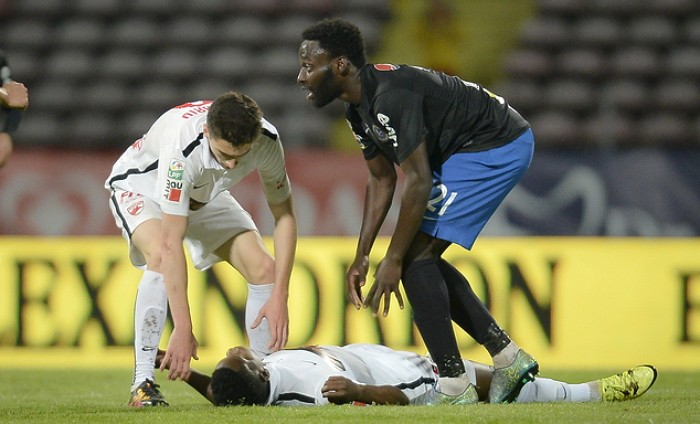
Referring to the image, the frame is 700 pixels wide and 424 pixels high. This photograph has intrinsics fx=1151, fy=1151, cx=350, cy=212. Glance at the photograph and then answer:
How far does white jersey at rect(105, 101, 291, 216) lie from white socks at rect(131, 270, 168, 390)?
0.43m

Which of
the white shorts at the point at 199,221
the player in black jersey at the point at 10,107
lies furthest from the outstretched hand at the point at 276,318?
the player in black jersey at the point at 10,107

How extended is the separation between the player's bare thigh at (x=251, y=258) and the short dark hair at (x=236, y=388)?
3.15 feet

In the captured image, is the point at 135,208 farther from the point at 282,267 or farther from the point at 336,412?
the point at 336,412

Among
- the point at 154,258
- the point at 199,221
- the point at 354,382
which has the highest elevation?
the point at 199,221

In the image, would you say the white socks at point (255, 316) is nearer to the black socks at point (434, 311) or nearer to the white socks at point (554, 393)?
the black socks at point (434, 311)

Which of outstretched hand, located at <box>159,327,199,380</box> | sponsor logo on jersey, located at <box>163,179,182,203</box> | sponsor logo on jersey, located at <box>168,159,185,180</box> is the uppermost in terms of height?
sponsor logo on jersey, located at <box>168,159,185,180</box>

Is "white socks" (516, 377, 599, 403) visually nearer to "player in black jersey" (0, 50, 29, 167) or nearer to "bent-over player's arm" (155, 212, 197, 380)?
"bent-over player's arm" (155, 212, 197, 380)

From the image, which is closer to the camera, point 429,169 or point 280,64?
point 429,169

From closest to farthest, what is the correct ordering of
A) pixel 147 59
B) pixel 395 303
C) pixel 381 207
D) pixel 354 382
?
pixel 354 382, pixel 381 207, pixel 395 303, pixel 147 59

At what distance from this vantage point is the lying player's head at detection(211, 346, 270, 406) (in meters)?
4.65

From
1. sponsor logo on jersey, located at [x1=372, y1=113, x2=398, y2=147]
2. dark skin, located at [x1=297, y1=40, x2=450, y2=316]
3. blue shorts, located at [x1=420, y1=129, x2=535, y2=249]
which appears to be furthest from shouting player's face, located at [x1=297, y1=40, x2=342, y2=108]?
blue shorts, located at [x1=420, y1=129, x2=535, y2=249]

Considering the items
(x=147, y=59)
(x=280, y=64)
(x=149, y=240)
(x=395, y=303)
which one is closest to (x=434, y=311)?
(x=149, y=240)

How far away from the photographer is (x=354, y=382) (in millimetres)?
4754

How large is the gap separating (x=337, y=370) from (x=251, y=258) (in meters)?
0.98
